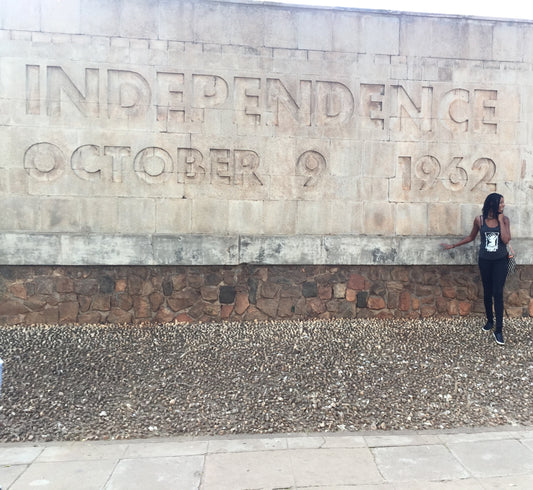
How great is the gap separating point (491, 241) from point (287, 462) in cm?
366

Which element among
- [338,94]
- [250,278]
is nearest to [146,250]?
[250,278]

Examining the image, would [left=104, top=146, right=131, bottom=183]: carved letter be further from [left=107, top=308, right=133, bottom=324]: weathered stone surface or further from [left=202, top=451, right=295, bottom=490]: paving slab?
[left=202, top=451, right=295, bottom=490]: paving slab

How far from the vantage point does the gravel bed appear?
345 centimetres

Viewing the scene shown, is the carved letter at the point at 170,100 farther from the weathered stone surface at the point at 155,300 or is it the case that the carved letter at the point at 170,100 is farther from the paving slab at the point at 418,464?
the paving slab at the point at 418,464

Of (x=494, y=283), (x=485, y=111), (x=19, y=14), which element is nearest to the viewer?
(x=19, y=14)

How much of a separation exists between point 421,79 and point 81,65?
4360 mm

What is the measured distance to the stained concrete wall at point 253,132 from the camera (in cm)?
493

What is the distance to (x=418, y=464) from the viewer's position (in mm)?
2836

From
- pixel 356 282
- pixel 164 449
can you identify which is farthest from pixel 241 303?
pixel 164 449

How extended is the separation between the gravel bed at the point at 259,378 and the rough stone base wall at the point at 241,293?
17cm

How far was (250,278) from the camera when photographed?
5289 millimetres

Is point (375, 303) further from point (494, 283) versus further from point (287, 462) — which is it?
point (287, 462)

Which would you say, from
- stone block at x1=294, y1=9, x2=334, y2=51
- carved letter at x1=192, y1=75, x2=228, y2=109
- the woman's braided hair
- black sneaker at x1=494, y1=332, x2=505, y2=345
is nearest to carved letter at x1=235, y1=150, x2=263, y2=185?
carved letter at x1=192, y1=75, x2=228, y2=109

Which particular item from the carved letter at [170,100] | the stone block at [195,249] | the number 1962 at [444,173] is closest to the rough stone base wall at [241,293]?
the stone block at [195,249]
